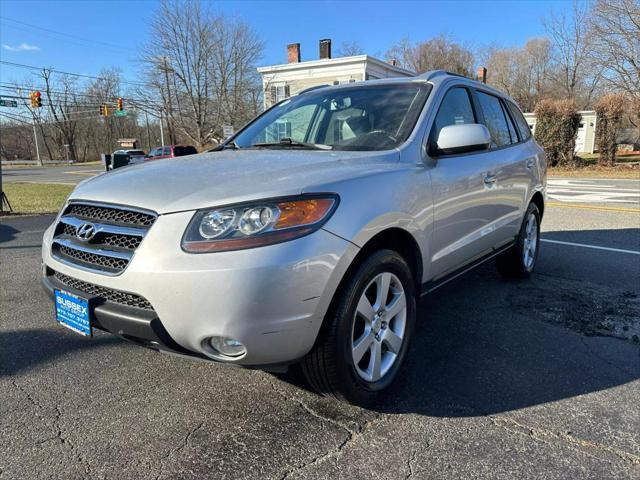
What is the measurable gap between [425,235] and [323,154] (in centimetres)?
79

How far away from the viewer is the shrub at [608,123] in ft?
75.3

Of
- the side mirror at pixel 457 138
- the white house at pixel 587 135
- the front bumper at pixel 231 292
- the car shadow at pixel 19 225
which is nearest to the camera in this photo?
the front bumper at pixel 231 292

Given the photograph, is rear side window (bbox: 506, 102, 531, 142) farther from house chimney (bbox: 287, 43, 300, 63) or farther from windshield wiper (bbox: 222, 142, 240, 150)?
house chimney (bbox: 287, 43, 300, 63)

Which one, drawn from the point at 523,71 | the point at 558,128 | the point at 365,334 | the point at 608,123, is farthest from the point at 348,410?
the point at 523,71

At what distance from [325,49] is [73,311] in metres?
33.1

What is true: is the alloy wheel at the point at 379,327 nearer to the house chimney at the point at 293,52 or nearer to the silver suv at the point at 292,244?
the silver suv at the point at 292,244

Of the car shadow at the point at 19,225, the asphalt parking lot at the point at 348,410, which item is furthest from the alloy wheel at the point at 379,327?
the car shadow at the point at 19,225

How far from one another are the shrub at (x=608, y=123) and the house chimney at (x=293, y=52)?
A: 19499mm

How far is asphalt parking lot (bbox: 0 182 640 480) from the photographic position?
7.02 ft

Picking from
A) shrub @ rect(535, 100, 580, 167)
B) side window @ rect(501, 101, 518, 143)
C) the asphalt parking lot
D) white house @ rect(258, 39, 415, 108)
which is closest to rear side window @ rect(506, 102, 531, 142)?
side window @ rect(501, 101, 518, 143)

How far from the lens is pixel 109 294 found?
225 centimetres

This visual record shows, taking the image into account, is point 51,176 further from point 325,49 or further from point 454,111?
point 454,111

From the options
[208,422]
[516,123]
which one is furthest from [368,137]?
[516,123]

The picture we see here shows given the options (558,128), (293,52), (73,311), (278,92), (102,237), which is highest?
(293,52)
